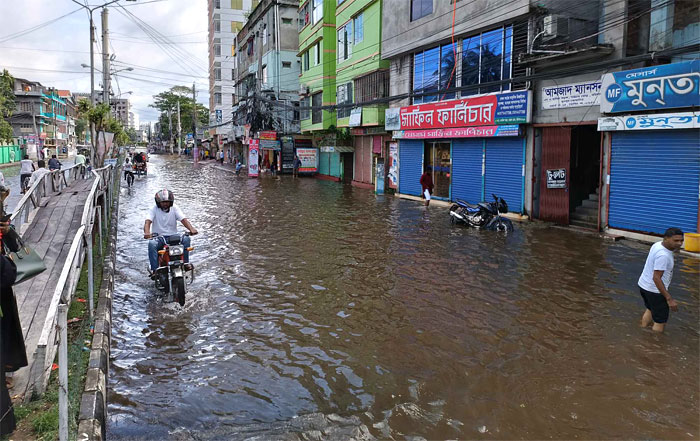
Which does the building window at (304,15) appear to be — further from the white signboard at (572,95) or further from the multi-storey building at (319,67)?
the white signboard at (572,95)

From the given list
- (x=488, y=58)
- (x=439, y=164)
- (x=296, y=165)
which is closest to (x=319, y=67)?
(x=296, y=165)

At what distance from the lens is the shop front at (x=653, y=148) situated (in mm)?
11789

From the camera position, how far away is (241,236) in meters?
13.8

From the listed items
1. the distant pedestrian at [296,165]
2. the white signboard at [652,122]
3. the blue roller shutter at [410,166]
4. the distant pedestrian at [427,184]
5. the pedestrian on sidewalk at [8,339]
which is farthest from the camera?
the distant pedestrian at [296,165]

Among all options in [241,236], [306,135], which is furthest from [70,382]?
[306,135]

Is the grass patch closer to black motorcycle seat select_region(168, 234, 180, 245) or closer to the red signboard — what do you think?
black motorcycle seat select_region(168, 234, 180, 245)

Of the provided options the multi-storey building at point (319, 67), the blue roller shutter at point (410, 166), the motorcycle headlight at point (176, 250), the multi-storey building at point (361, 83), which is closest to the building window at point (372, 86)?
the multi-storey building at point (361, 83)

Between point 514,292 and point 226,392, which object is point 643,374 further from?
point 226,392

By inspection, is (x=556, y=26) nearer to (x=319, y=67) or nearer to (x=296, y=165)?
(x=319, y=67)

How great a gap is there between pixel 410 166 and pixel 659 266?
1822 centimetres

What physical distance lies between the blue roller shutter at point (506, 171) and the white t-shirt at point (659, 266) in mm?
10876

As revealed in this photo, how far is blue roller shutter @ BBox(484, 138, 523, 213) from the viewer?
17.2m

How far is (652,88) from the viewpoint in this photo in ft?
40.3

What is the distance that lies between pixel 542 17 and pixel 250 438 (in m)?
15.4
